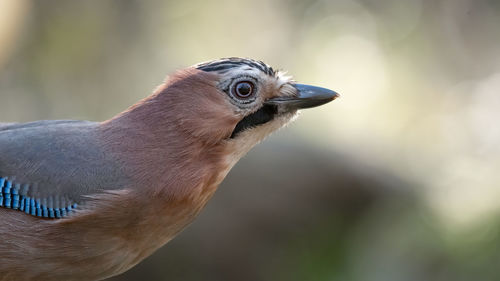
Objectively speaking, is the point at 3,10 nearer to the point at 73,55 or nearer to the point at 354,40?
the point at 73,55

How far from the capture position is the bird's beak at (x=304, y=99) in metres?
4.30

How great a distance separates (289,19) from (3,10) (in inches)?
223

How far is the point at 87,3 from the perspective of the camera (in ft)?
44.8

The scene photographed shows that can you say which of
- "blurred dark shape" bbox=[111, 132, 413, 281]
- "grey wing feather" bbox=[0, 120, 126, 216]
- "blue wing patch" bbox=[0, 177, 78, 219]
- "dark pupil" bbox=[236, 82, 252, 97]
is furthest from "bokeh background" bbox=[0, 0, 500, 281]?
"blue wing patch" bbox=[0, 177, 78, 219]

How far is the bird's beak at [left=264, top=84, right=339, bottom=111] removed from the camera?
430 centimetres

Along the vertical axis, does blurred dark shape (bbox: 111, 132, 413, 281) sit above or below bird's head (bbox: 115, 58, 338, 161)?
below

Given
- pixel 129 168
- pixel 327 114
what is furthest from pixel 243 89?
pixel 327 114

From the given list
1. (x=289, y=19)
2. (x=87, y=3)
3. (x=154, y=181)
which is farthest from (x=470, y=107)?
(x=154, y=181)

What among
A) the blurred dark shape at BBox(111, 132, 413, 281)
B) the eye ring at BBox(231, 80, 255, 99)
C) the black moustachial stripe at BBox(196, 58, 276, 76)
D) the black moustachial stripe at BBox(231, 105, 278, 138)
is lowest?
the blurred dark shape at BBox(111, 132, 413, 281)

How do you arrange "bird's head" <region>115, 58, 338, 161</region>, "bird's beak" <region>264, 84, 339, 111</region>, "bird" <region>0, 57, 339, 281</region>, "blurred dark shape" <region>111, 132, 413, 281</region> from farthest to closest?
1. "blurred dark shape" <region>111, 132, 413, 281</region>
2. "bird's beak" <region>264, 84, 339, 111</region>
3. "bird's head" <region>115, 58, 338, 161</region>
4. "bird" <region>0, 57, 339, 281</region>

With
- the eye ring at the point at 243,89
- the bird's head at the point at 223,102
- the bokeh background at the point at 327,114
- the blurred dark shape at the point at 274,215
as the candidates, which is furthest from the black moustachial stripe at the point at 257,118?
the blurred dark shape at the point at 274,215

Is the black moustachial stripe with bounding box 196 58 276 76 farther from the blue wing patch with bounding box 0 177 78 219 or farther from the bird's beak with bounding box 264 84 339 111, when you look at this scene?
the blue wing patch with bounding box 0 177 78 219

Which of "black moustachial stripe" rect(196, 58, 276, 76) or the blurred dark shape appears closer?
"black moustachial stripe" rect(196, 58, 276, 76)

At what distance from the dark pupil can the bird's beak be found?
0.16 metres
